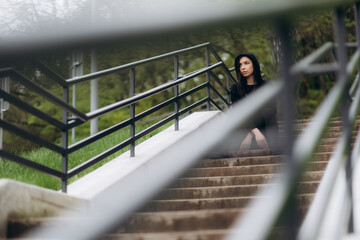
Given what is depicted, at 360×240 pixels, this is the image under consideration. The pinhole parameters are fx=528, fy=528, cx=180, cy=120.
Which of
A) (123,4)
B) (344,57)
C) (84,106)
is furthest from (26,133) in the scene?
(84,106)

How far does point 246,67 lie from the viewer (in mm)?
5344

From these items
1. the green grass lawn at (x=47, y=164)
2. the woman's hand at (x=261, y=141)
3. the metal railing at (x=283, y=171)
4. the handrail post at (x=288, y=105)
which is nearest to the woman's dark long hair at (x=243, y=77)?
the woman's hand at (x=261, y=141)

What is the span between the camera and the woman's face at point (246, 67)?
5348mm

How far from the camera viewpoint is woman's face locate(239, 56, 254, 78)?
535cm

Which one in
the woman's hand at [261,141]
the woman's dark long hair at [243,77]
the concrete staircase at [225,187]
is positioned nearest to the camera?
the concrete staircase at [225,187]

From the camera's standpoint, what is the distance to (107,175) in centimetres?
399

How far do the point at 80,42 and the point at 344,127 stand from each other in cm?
198

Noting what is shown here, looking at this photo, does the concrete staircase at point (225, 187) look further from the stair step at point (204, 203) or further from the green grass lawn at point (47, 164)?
the green grass lawn at point (47, 164)

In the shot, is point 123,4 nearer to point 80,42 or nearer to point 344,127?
point 344,127

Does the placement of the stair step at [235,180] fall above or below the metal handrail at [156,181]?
above

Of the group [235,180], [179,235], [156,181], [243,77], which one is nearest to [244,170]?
[235,180]

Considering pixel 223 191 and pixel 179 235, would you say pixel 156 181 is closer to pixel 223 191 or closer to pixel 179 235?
pixel 179 235

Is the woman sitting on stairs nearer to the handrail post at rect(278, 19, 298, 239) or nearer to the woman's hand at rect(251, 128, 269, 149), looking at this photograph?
the woman's hand at rect(251, 128, 269, 149)

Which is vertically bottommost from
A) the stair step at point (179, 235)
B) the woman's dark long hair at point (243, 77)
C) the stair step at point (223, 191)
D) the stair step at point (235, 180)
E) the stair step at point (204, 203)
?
the stair step at point (179, 235)
